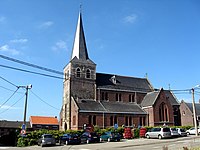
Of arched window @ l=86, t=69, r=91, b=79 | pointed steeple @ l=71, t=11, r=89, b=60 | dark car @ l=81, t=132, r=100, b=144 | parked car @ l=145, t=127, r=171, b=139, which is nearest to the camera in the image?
dark car @ l=81, t=132, r=100, b=144

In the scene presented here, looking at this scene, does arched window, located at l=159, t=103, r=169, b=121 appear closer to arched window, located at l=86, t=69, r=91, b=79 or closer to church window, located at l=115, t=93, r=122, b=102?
church window, located at l=115, t=93, r=122, b=102

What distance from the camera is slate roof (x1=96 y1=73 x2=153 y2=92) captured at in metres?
54.5

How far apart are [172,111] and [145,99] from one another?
21.2 feet

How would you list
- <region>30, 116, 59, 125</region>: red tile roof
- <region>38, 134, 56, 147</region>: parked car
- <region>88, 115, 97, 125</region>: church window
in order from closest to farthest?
<region>38, 134, 56, 147</region>: parked car → <region>88, 115, 97, 125</region>: church window → <region>30, 116, 59, 125</region>: red tile roof

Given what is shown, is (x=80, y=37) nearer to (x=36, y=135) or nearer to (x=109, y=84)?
(x=109, y=84)

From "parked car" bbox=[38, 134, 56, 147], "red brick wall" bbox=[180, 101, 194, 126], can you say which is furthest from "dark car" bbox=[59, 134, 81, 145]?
"red brick wall" bbox=[180, 101, 194, 126]

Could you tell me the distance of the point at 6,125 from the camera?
79.4 meters

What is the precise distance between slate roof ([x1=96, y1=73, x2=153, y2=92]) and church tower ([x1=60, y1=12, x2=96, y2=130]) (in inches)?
109

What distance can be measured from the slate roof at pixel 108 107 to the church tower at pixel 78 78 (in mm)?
2096

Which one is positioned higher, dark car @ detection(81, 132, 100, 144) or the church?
the church

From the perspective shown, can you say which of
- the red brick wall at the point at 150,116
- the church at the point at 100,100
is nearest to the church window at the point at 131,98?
the church at the point at 100,100

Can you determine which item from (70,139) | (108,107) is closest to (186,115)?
(108,107)

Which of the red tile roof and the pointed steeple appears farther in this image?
the red tile roof

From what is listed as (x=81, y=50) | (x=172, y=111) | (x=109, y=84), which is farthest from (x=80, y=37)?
(x=172, y=111)
